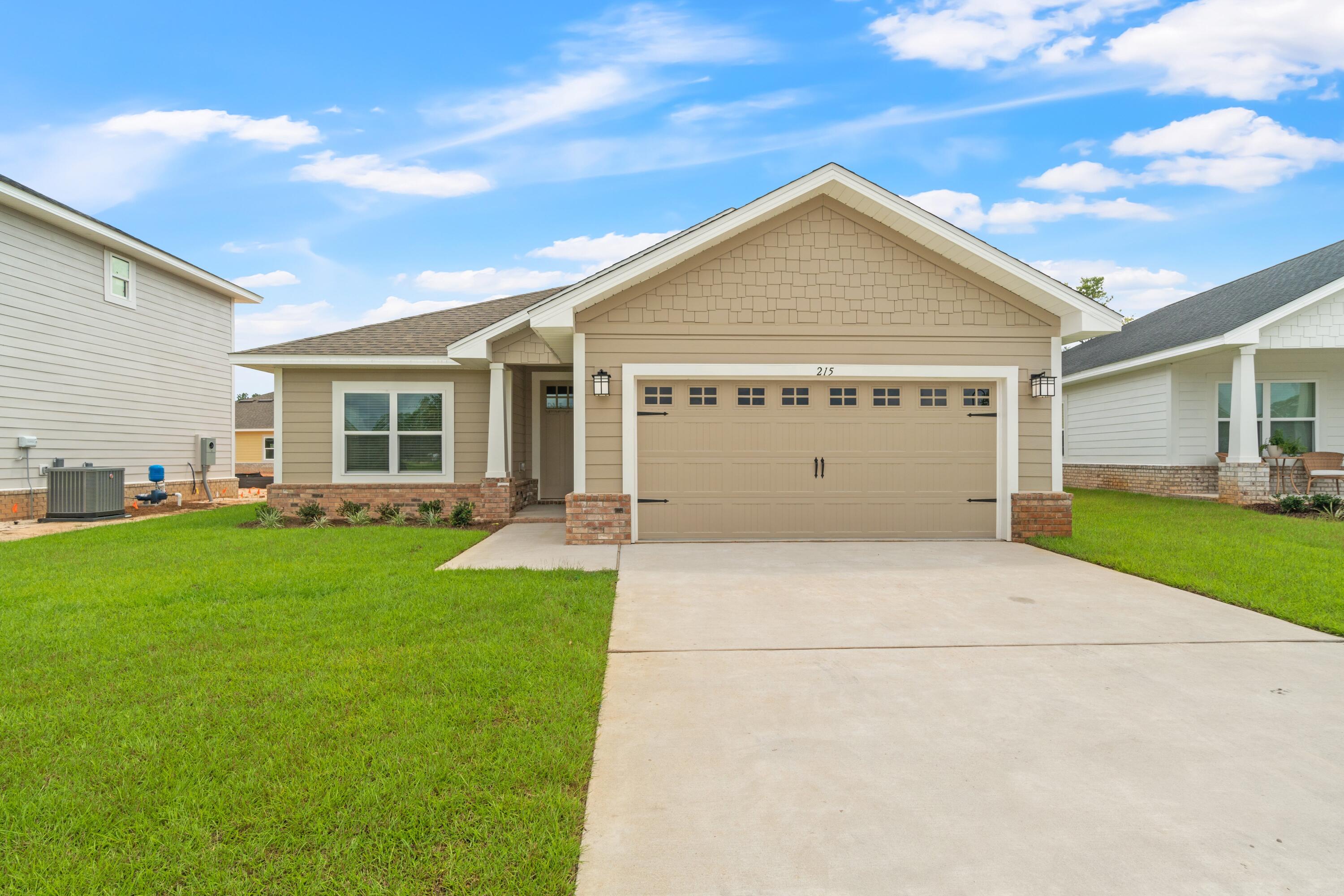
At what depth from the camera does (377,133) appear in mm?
16188

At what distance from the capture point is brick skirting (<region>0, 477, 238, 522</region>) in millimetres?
11617

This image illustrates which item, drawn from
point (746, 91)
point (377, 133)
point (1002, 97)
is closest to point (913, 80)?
point (1002, 97)

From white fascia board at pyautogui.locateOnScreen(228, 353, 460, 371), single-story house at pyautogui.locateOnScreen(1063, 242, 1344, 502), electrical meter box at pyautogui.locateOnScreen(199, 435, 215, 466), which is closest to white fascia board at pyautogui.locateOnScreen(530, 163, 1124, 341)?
white fascia board at pyautogui.locateOnScreen(228, 353, 460, 371)

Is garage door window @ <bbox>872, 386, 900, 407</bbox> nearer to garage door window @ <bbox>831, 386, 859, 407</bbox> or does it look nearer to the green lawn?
garage door window @ <bbox>831, 386, 859, 407</bbox>

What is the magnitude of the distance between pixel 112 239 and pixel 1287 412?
81.0 ft

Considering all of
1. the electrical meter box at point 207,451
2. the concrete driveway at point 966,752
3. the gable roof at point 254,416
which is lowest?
the concrete driveway at point 966,752

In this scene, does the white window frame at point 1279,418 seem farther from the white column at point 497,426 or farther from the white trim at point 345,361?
the white trim at point 345,361

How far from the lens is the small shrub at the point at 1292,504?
485 inches

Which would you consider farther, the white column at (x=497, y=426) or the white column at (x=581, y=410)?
the white column at (x=497, y=426)

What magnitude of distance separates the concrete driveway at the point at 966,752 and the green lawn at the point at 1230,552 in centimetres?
63

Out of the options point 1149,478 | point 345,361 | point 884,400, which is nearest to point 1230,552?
point 884,400

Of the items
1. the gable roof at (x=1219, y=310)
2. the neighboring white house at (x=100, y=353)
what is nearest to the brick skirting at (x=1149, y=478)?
the gable roof at (x=1219, y=310)

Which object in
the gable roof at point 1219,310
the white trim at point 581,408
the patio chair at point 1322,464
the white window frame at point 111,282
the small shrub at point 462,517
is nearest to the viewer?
the white trim at point 581,408

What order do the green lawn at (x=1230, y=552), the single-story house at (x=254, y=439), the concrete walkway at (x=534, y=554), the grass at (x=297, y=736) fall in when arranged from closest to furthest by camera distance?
1. the grass at (x=297, y=736)
2. the green lawn at (x=1230, y=552)
3. the concrete walkway at (x=534, y=554)
4. the single-story house at (x=254, y=439)
